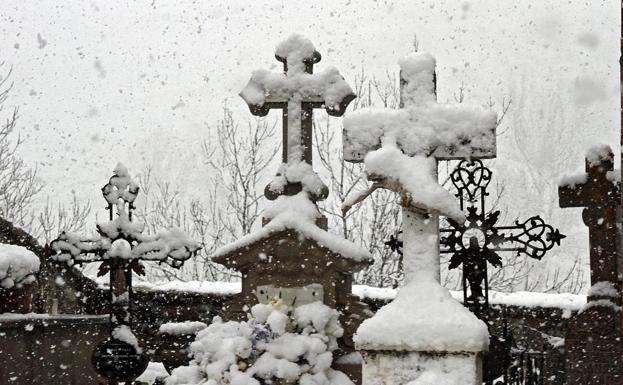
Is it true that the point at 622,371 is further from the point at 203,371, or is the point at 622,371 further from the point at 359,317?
the point at 203,371

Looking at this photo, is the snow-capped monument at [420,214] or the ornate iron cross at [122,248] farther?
the ornate iron cross at [122,248]

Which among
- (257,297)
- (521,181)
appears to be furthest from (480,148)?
(521,181)

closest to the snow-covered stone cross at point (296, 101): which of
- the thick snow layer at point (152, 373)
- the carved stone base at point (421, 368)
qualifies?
the carved stone base at point (421, 368)

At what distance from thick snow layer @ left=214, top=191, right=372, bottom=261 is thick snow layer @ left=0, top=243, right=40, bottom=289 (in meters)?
1.73

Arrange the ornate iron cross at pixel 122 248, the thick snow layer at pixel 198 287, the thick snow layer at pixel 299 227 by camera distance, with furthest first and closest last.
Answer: the thick snow layer at pixel 198 287, the ornate iron cross at pixel 122 248, the thick snow layer at pixel 299 227

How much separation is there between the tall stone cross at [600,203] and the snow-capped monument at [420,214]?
3.43 m

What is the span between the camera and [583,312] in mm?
7680

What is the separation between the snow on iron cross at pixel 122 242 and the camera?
7543 millimetres

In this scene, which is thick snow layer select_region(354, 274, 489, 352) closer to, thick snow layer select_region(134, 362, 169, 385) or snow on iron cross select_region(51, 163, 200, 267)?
snow on iron cross select_region(51, 163, 200, 267)

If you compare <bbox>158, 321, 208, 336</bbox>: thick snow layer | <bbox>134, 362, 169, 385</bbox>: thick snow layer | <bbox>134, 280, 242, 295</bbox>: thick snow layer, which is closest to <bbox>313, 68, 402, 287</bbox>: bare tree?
<bbox>134, 280, 242, 295</bbox>: thick snow layer

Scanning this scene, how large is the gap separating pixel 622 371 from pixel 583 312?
773 mm

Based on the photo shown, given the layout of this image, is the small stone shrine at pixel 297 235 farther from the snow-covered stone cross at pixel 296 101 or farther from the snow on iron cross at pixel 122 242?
the snow on iron cross at pixel 122 242

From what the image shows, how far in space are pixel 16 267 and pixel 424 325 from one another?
12.4 ft

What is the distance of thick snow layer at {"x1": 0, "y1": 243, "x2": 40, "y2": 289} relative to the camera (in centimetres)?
645
